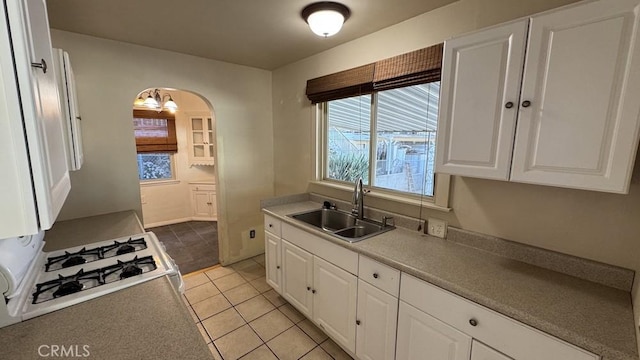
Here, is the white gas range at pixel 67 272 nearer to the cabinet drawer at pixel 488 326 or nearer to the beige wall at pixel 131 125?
the beige wall at pixel 131 125

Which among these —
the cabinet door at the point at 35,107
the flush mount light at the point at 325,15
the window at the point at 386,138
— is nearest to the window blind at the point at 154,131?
the window at the point at 386,138

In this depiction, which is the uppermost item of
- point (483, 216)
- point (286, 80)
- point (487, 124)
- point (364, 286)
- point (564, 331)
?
point (286, 80)

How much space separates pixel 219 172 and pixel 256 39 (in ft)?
4.90

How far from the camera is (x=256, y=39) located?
225 cm

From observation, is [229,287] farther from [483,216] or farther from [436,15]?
[436,15]

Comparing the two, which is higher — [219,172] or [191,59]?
[191,59]

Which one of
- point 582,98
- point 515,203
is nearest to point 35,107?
point 582,98

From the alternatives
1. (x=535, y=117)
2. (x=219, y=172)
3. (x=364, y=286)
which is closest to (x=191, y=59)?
(x=219, y=172)

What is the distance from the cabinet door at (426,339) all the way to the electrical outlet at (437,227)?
1.91 ft

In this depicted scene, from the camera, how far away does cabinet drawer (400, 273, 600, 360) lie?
97 centimetres

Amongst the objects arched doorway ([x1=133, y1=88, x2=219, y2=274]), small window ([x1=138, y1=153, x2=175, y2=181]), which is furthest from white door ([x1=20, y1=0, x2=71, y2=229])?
small window ([x1=138, y1=153, x2=175, y2=181])

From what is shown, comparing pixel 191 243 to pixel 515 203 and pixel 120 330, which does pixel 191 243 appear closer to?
pixel 120 330

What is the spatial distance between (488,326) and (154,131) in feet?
17.3

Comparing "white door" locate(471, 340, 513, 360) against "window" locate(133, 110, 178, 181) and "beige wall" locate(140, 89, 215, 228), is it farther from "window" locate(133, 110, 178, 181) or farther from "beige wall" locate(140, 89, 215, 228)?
"window" locate(133, 110, 178, 181)
